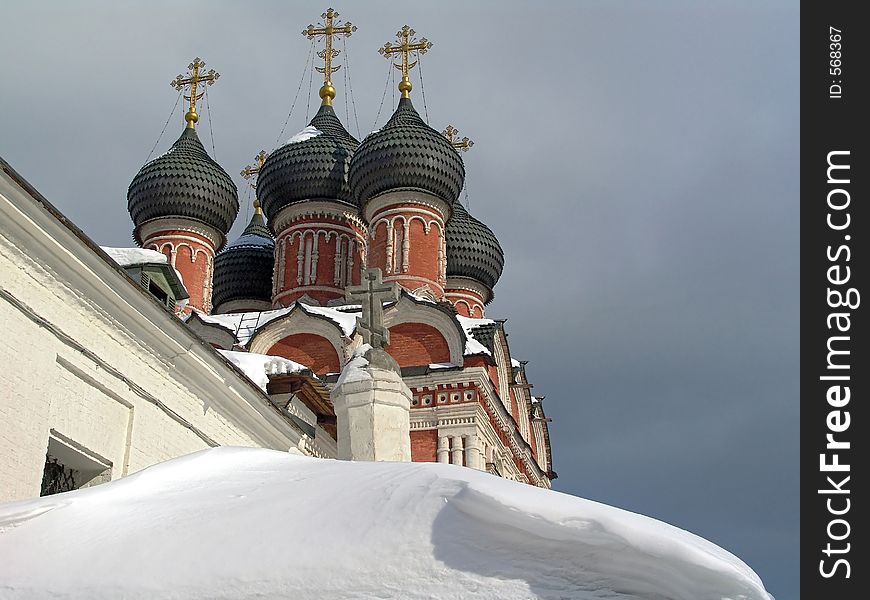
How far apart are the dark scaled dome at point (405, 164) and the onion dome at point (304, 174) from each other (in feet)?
3.98

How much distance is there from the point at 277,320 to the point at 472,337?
3.46 m

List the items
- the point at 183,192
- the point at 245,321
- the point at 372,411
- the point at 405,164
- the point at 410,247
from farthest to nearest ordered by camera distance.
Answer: the point at 183,192
the point at 405,164
the point at 410,247
the point at 245,321
the point at 372,411

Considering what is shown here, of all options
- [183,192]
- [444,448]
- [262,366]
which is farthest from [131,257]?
[183,192]

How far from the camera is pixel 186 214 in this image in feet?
69.4

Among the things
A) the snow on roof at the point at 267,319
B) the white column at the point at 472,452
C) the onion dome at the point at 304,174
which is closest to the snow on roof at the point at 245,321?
the snow on roof at the point at 267,319

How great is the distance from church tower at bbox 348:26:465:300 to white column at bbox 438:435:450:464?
11.1 ft

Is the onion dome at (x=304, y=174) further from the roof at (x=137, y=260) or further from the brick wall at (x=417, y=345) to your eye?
the roof at (x=137, y=260)

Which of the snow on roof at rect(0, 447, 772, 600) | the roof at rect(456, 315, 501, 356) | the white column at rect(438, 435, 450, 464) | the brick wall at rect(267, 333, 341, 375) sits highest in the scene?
the roof at rect(456, 315, 501, 356)

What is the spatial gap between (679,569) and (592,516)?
0.67 ft

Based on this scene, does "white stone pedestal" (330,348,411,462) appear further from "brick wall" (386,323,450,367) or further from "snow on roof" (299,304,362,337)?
"brick wall" (386,323,450,367)

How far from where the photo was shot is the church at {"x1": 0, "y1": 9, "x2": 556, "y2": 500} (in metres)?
6.19

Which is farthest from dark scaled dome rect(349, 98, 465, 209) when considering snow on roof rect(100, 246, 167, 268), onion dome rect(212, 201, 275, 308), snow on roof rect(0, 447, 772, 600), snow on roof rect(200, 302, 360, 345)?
snow on roof rect(0, 447, 772, 600)

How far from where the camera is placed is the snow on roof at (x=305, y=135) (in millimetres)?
22031

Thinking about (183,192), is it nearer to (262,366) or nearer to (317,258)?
(317,258)
